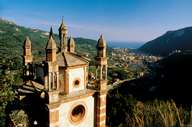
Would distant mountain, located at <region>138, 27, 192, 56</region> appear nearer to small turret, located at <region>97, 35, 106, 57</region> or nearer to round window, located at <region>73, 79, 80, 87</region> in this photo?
small turret, located at <region>97, 35, 106, 57</region>

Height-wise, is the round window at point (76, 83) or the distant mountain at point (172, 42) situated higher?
the distant mountain at point (172, 42)

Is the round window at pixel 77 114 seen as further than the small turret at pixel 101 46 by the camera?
No

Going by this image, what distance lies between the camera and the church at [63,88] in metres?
18.0

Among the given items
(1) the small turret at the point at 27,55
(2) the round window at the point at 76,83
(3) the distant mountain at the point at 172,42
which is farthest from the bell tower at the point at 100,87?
(3) the distant mountain at the point at 172,42

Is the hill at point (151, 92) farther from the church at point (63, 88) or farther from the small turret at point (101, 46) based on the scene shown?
the small turret at point (101, 46)

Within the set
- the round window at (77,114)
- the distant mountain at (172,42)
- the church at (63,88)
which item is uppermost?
the distant mountain at (172,42)

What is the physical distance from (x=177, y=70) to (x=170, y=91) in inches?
336

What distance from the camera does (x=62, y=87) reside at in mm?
19875

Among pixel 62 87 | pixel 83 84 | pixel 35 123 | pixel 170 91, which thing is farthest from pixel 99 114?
pixel 170 91

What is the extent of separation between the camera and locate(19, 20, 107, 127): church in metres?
18.0

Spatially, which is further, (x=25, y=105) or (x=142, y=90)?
(x=142, y=90)

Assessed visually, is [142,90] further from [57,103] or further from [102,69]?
[57,103]

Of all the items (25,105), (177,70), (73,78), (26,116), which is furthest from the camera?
(177,70)

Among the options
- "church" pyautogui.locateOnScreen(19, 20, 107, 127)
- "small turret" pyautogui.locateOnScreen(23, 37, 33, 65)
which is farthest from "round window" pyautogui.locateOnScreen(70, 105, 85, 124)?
"small turret" pyautogui.locateOnScreen(23, 37, 33, 65)
